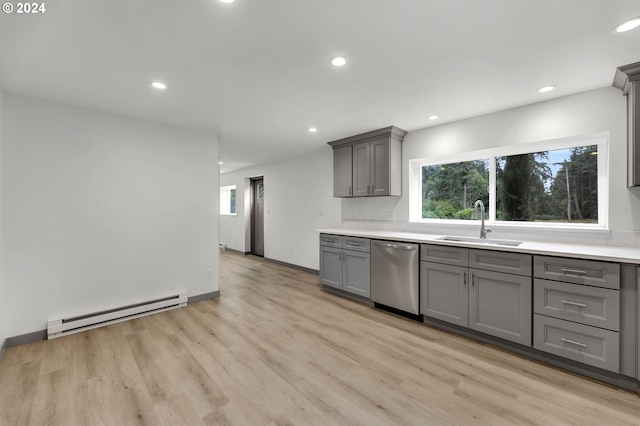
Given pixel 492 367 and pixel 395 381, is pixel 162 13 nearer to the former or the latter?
pixel 395 381

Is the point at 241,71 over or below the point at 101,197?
over

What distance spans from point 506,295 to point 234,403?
2.46 meters

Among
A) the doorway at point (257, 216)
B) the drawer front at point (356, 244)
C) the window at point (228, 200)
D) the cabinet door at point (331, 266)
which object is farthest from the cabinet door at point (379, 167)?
the window at point (228, 200)

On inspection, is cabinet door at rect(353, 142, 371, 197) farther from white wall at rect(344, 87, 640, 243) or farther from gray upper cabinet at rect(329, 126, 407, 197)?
white wall at rect(344, 87, 640, 243)

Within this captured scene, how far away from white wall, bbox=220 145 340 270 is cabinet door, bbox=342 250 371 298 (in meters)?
1.15

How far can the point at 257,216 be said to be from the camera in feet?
24.0

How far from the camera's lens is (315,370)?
219 cm

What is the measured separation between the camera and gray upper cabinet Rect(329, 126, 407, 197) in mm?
3824

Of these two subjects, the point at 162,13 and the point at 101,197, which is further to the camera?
the point at 101,197

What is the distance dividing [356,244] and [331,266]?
626mm

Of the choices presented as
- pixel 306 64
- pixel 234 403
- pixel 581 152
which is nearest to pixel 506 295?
pixel 581 152

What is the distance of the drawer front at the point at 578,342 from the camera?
201cm

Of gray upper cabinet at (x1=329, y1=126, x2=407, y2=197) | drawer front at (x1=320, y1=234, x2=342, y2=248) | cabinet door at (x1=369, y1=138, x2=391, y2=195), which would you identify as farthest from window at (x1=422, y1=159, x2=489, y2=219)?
drawer front at (x1=320, y1=234, x2=342, y2=248)

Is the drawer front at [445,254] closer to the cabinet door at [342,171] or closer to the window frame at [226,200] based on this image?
the cabinet door at [342,171]
